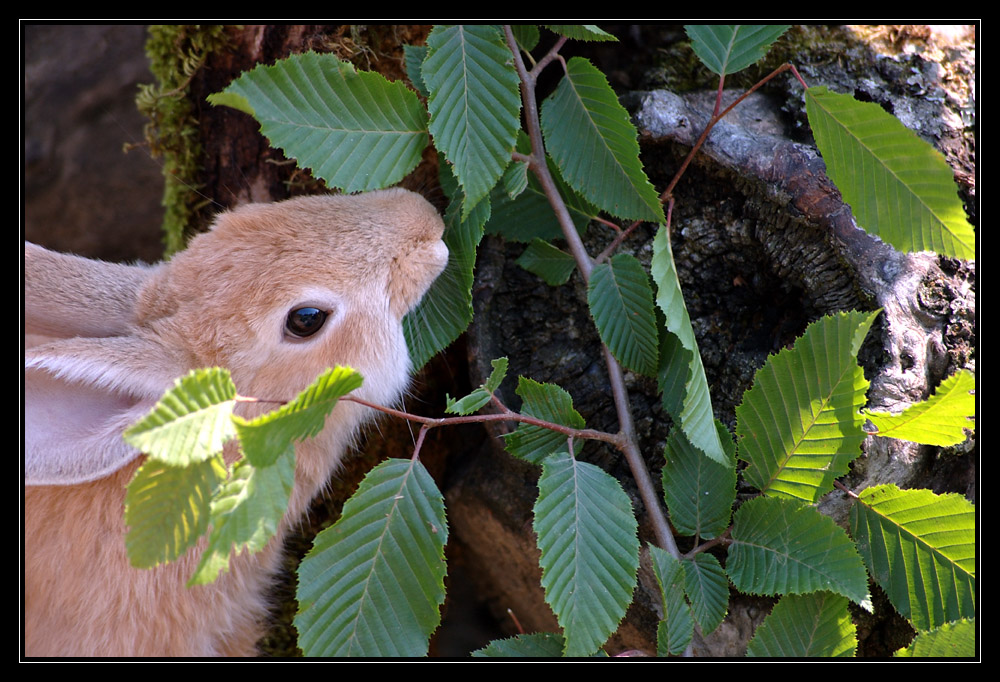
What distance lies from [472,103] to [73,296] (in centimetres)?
142

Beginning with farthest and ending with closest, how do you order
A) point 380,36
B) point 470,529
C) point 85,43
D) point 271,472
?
point 85,43
point 470,529
point 380,36
point 271,472

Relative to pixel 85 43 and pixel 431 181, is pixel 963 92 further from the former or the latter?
pixel 85 43

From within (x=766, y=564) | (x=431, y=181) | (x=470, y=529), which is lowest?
(x=470, y=529)

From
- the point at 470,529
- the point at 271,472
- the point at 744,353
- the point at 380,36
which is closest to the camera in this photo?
the point at 271,472

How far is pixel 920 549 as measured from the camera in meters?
1.97

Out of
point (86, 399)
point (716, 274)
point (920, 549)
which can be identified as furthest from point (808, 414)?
point (86, 399)

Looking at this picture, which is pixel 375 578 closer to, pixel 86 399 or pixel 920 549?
pixel 86 399

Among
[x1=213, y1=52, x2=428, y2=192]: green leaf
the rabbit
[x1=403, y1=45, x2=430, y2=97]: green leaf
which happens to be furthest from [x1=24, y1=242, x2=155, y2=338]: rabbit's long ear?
[x1=403, y1=45, x2=430, y2=97]: green leaf

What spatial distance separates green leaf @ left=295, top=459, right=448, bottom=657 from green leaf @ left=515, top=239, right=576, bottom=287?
0.92m

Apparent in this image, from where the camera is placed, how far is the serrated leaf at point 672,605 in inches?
71.1

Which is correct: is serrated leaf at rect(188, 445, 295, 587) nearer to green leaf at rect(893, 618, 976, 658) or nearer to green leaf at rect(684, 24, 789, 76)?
green leaf at rect(893, 618, 976, 658)

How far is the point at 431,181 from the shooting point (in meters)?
2.85

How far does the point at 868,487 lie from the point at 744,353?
54 centimetres

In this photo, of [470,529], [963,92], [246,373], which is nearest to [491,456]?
[470,529]
